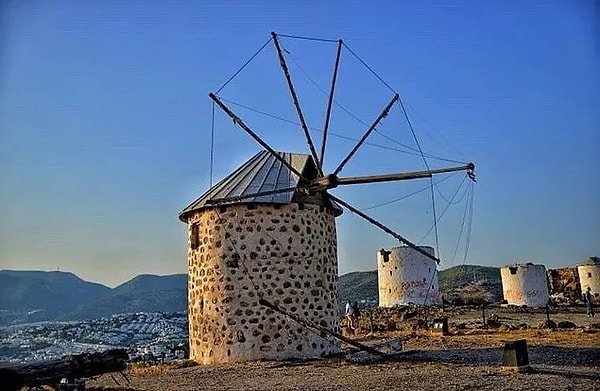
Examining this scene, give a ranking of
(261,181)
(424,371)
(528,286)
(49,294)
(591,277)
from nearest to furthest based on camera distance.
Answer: (424,371) < (261,181) < (528,286) < (591,277) < (49,294)

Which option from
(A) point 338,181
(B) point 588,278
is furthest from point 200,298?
(B) point 588,278

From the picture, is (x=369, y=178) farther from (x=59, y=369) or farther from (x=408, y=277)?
(x=408, y=277)

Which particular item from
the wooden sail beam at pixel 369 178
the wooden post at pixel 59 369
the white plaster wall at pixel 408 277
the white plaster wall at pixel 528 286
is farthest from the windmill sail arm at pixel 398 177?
the white plaster wall at pixel 528 286

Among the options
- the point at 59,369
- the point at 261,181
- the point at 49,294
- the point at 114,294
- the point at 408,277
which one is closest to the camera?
the point at 59,369

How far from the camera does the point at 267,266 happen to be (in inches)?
537

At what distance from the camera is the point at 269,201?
548 inches

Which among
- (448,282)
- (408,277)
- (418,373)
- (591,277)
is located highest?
(448,282)

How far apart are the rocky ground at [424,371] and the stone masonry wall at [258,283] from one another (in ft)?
2.31

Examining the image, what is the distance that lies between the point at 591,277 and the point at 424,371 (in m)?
34.1

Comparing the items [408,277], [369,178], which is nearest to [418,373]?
[369,178]

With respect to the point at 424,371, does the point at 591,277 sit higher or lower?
higher

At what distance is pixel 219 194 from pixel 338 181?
3.03 metres

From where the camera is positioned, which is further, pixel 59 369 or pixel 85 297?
pixel 85 297

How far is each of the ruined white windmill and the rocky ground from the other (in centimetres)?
77
